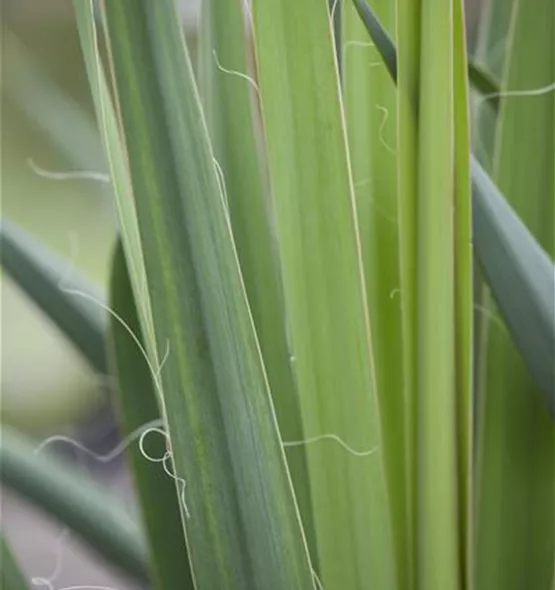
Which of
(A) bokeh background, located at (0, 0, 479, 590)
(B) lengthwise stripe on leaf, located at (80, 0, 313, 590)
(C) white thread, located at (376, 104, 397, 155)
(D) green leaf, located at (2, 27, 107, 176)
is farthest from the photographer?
(A) bokeh background, located at (0, 0, 479, 590)

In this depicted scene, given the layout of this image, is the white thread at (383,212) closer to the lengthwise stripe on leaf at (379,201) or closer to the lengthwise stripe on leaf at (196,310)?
the lengthwise stripe on leaf at (379,201)

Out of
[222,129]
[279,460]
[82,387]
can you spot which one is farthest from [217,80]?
[82,387]

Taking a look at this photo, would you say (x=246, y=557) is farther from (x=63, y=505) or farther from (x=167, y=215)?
(x=63, y=505)

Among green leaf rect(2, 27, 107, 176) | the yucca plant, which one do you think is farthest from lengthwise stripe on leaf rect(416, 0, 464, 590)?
green leaf rect(2, 27, 107, 176)

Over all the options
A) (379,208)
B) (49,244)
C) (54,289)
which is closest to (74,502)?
(54,289)

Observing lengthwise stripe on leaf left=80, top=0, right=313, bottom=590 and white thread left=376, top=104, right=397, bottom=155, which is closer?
lengthwise stripe on leaf left=80, top=0, right=313, bottom=590

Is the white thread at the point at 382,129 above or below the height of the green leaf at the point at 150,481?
above

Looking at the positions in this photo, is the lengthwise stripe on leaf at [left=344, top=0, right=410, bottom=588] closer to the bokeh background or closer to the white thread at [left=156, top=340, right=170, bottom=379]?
the white thread at [left=156, top=340, right=170, bottom=379]

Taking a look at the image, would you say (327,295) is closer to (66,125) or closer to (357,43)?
(357,43)

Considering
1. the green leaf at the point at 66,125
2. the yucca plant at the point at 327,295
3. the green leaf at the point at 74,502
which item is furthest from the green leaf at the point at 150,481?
the green leaf at the point at 66,125
